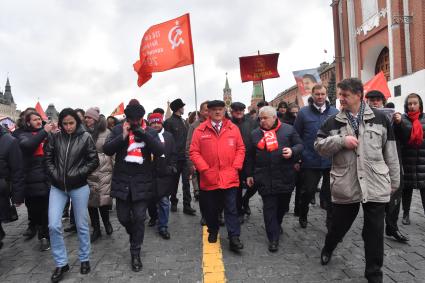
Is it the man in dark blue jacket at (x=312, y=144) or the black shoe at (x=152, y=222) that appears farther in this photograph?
the black shoe at (x=152, y=222)

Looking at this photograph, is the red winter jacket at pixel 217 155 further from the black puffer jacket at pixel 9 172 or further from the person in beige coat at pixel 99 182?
the black puffer jacket at pixel 9 172

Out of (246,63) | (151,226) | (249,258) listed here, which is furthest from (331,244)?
(246,63)

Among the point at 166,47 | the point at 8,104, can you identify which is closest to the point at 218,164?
the point at 166,47

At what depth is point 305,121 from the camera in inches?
223

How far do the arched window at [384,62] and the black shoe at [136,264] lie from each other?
69.2 feet

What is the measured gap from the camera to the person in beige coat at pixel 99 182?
18.5 ft

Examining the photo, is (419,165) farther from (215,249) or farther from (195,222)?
(195,222)

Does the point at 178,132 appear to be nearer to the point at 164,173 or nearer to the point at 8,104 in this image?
the point at 164,173

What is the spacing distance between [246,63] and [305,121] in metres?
5.17

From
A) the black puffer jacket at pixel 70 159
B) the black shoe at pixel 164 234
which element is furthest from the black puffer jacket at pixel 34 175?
the black shoe at pixel 164 234

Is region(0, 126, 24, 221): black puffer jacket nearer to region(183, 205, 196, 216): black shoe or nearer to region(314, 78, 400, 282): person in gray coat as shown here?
region(183, 205, 196, 216): black shoe

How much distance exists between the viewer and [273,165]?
4938 millimetres

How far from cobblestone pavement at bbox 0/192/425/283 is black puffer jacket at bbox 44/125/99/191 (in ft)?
3.54

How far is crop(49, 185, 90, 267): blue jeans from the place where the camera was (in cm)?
417
